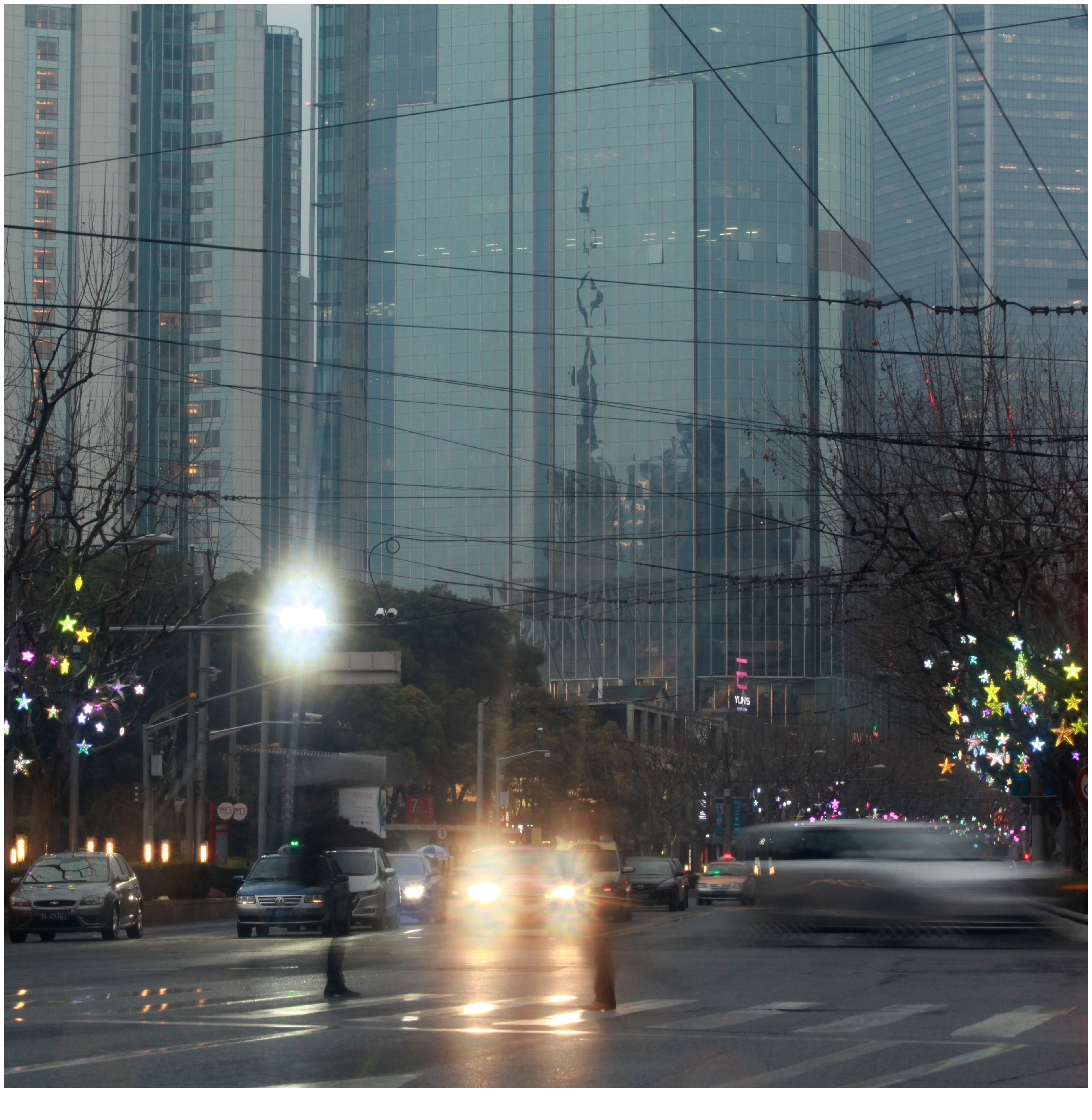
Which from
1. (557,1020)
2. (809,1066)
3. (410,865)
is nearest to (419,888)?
(410,865)

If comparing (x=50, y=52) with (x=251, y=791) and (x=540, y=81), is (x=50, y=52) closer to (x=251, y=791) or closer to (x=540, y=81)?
(x=540, y=81)

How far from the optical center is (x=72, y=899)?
1025 inches

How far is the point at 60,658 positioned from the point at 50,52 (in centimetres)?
13792

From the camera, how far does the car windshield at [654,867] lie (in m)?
40.5

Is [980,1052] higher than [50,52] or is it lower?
lower

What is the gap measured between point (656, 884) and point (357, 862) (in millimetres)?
12578

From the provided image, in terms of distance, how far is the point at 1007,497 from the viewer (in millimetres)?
27469

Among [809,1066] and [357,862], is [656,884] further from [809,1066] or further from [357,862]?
[809,1066]

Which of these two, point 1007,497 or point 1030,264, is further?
point 1030,264

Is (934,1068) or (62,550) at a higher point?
(62,550)

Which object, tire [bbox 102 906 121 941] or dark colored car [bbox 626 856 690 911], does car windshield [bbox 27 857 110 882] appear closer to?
tire [bbox 102 906 121 941]

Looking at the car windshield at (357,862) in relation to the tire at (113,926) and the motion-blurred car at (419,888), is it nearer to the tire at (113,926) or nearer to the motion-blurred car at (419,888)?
the motion-blurred car at (419,888)

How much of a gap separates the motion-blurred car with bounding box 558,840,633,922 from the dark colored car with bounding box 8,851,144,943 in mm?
7390

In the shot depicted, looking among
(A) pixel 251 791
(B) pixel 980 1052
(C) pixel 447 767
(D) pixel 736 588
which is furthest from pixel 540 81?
(B) pixel 980 1052
